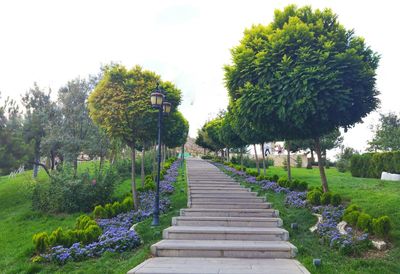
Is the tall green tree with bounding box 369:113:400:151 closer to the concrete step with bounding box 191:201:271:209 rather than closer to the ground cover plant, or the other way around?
the ground cover plant

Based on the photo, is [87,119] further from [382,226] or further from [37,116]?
[382,226]

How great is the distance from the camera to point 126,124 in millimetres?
9648

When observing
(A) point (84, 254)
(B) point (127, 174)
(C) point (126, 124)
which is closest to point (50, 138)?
(B) point (127, 174)

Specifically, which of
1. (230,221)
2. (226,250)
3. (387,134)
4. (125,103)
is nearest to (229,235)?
(226,250)

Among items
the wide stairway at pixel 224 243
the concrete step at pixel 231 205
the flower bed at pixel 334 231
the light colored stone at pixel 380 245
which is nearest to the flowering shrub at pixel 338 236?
the flower bed at pixel 334 231

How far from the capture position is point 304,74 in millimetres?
7426

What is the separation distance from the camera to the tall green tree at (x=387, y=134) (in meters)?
30.4

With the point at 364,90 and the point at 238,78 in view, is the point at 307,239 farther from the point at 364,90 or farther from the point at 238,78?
the point at 238,78

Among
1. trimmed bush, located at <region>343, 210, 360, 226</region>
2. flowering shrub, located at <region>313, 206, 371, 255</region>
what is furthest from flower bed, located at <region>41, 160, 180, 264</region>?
trimmed bush, located at <region>343, 210, 360, 226</region>

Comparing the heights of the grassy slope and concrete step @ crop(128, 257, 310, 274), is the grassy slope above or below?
above

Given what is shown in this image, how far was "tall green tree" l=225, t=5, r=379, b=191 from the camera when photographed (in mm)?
7328

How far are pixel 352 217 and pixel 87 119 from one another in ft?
53.6

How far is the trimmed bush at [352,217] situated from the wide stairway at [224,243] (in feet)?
4.74

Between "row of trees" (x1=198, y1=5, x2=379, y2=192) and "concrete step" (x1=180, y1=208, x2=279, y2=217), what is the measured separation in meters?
2.52
